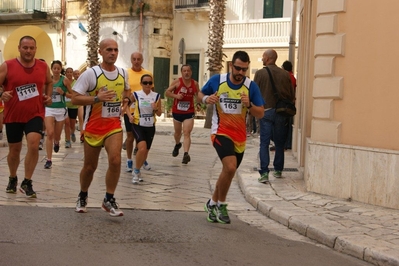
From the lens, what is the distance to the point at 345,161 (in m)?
10.3

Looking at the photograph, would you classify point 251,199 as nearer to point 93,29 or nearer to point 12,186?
point 12,186

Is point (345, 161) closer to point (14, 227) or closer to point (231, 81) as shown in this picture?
point (231, 81)

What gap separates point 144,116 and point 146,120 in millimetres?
70

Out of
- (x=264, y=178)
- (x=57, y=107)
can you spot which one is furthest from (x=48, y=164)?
(x=264, y=178)

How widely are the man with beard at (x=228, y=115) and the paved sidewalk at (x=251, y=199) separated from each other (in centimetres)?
83

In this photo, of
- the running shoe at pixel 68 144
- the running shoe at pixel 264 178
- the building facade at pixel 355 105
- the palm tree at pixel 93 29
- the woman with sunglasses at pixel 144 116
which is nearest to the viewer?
the building facade at pixel 355 105

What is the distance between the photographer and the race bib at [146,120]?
1234cm

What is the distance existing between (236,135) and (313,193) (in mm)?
2296

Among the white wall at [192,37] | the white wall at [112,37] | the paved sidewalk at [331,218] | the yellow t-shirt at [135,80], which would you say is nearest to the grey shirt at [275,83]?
the paved sidewalk at [331,218]

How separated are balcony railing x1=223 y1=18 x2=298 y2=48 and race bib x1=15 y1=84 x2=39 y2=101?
76.4 ft

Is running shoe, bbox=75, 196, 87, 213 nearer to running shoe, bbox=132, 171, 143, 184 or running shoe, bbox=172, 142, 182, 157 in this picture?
running shoe, bbox=132, 171, 143, 184

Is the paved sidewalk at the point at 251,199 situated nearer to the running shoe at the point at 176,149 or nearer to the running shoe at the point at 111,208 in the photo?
the running shoe at the point at 176,149

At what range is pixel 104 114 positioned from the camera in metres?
8.80

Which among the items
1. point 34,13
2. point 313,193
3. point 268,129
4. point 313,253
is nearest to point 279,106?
point 268,129
